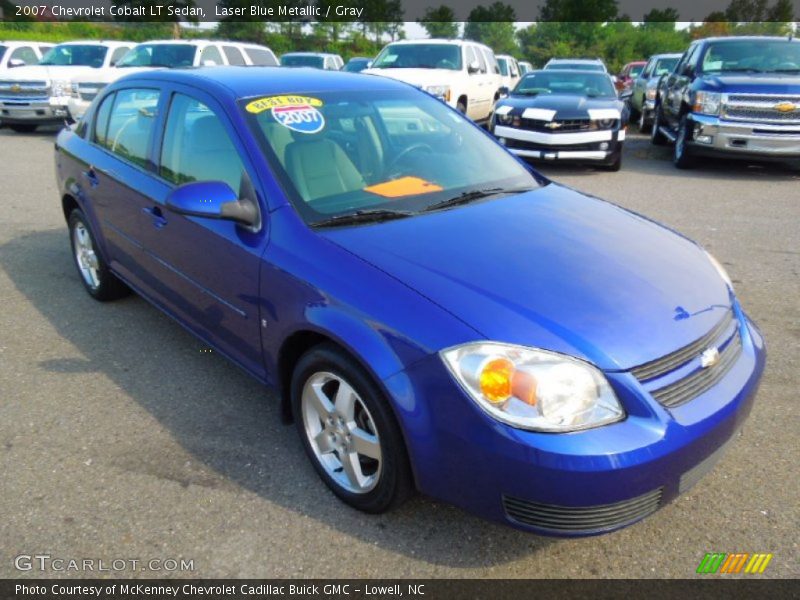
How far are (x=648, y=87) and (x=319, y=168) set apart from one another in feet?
43.6

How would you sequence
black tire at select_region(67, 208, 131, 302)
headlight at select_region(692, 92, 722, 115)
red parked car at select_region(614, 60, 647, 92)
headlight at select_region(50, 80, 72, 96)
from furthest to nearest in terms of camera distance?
1. red parked car at select_region(614, 60, 647, 92)
2. headlight at select_region(50, 80, 72, 96)
3. headlight at select_region(692, 92, 722, 115)
4. black tire at select_region(67, 208, 131, 302)

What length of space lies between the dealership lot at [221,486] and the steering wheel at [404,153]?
1.11 meters

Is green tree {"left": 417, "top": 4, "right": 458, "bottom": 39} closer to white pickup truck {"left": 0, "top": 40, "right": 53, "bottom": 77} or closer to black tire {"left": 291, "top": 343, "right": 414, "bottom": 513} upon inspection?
white pickup truck {"left": 0, "top": 40, "right": 53, "bottom": 77}

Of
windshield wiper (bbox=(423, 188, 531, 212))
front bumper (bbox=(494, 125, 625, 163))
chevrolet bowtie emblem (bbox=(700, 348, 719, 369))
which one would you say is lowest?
front bumper (bbox=(494, 125, 625, 163))

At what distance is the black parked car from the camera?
9.13m

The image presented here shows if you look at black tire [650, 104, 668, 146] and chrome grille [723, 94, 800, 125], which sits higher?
chrome grille [723, 94, 800, 125]

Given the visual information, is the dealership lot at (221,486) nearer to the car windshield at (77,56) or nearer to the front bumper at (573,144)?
the front bumper at (573,144)

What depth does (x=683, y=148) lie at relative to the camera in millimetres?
9453

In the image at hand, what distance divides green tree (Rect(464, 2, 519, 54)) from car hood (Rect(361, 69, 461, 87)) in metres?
57.9

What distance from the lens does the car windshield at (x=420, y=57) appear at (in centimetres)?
1153

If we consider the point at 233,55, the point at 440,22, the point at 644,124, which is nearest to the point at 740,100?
the point at 644,124

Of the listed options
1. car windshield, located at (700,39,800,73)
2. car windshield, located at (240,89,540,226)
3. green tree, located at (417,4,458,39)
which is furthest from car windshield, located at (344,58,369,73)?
green tree, located at (417,4,458,39)

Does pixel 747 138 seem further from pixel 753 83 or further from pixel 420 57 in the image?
pixel 420 57
